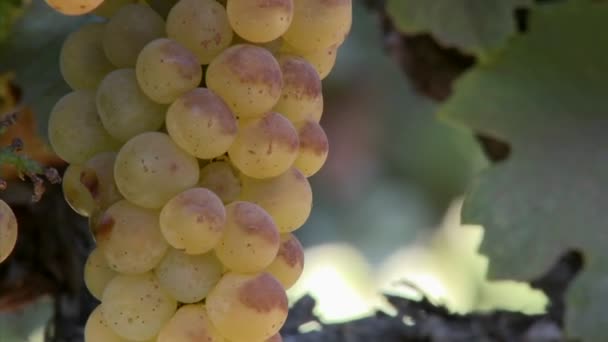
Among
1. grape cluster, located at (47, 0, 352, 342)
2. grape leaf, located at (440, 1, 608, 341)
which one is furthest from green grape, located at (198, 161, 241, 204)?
grape leaf, located at (440, 1, 608, 341)

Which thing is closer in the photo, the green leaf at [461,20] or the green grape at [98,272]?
the green grape at [98,272]

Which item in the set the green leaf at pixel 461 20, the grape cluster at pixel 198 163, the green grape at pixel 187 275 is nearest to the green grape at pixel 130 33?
the grape cluster at pixel 198 163

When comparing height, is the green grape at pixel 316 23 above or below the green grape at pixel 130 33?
above

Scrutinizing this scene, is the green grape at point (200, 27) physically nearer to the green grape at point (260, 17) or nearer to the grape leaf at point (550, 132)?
the green grape at point (260, 17)

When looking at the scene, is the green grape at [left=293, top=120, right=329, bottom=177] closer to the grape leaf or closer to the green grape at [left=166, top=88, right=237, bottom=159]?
the green grape at [left=166, top=88, right=237, bottom=159]

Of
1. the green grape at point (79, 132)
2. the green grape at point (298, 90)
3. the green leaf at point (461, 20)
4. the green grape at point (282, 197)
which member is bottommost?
the green grape at point (79, 132)

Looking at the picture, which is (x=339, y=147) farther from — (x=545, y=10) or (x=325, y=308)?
(x=545, y=10)

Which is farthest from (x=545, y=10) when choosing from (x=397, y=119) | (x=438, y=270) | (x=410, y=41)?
(x=397, y=119)
